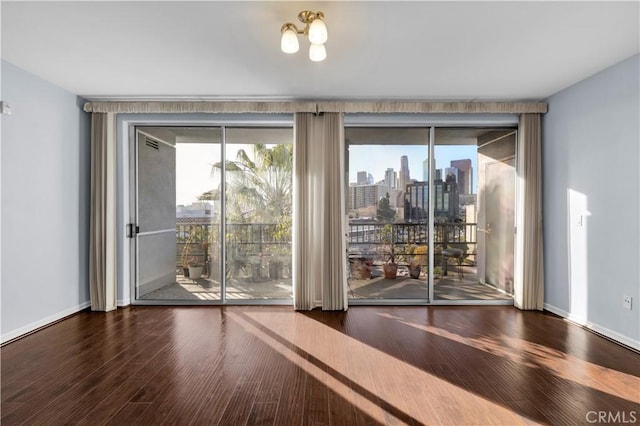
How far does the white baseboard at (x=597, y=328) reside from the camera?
282cm

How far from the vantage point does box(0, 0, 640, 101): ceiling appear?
2.17 metres

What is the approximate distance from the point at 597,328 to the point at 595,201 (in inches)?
49.5

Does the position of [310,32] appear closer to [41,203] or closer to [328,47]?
[328,47]

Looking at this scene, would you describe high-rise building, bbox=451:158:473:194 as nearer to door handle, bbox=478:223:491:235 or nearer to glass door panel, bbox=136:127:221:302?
door handle, bbox=478:223:491:235

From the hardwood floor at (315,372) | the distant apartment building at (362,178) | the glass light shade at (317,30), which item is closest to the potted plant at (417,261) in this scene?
the hardwood floor at (315,372)

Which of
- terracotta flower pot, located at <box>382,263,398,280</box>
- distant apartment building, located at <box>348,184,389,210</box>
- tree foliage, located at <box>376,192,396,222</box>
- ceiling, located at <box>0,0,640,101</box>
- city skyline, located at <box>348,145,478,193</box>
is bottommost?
terracotta flower pot, located at <box>382,263,398,280</box>

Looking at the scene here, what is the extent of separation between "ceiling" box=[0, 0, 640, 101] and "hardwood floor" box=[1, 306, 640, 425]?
2534mm

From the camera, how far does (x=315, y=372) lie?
93.0 inches

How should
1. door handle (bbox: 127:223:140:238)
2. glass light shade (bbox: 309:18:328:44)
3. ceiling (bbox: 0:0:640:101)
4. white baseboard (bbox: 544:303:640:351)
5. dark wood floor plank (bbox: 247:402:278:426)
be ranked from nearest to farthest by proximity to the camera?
dark wood floor plank (bbox: 247:402:278:426), glass light shade (bbox: 309:18:328:44), ceiling (bbox: 0:0:640:101), white baseboard (bbox: 544:303:640:351), door handle (bbox: 127:223:140:238)

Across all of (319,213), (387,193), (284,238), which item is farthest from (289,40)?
(284,238)

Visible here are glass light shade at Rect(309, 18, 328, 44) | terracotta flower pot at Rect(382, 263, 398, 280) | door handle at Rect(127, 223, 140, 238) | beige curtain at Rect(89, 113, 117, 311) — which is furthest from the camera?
terracotta flower pot at Rect(382, 263, 398, 280)

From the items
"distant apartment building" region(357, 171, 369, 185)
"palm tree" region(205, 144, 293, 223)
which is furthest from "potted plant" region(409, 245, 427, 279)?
"palm tree" region(205, 144, 293, 223)

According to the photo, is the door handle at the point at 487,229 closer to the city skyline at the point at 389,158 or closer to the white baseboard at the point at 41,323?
the city skyline at the point at 389,158

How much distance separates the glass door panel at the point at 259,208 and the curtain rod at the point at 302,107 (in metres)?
0.32
